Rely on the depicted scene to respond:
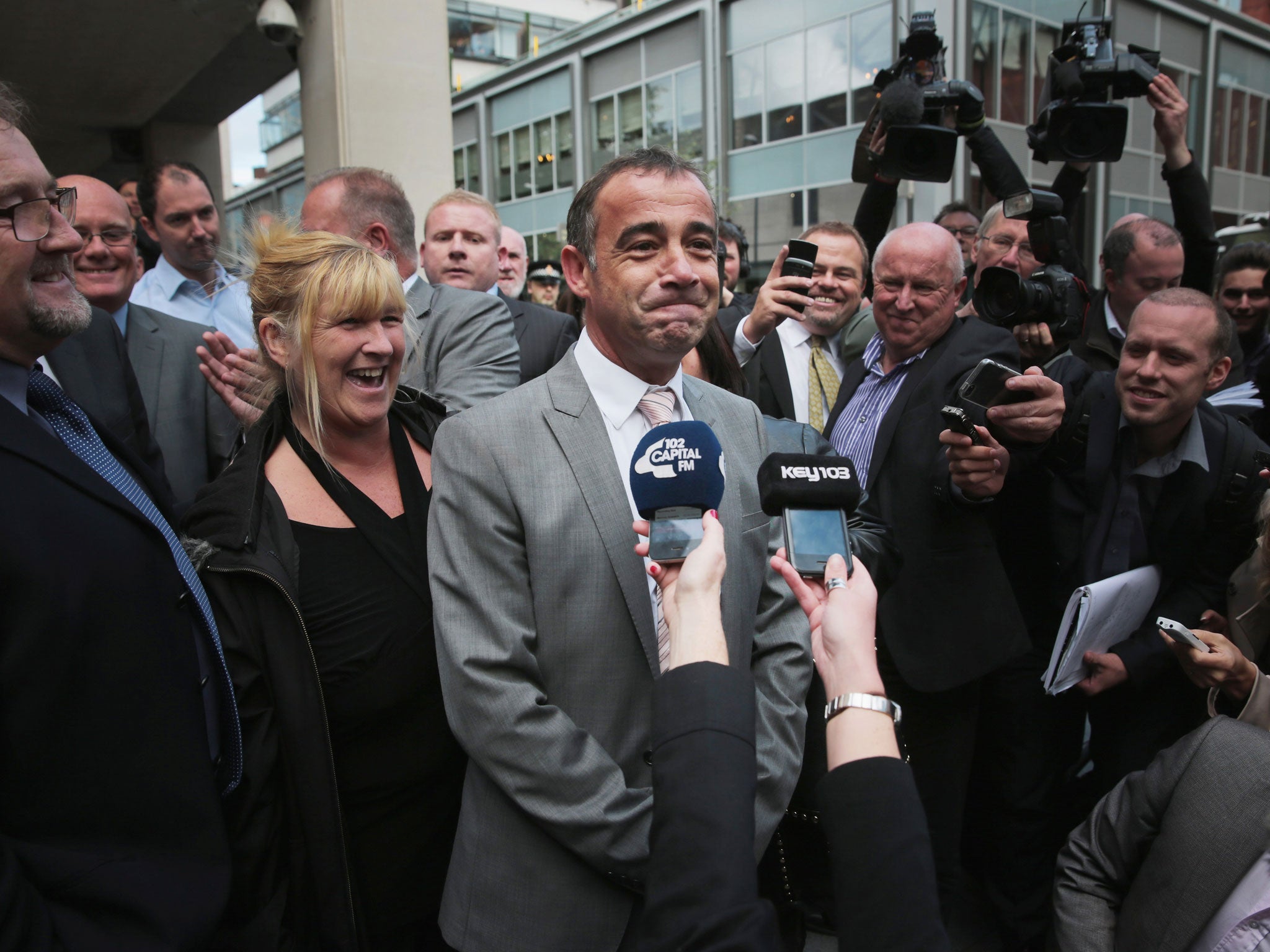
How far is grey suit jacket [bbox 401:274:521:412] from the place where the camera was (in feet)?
8.55

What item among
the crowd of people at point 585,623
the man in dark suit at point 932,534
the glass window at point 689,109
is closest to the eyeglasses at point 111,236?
the crowd of people at point 585,623

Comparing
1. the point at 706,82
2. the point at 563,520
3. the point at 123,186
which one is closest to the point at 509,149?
the point at 706,82

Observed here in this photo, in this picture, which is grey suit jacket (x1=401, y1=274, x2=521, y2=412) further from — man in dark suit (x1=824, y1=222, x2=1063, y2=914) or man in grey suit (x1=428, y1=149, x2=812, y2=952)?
man in dark suit (x1=824, y1=222, x2=1063, y2=914)

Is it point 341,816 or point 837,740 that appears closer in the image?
point 837,740

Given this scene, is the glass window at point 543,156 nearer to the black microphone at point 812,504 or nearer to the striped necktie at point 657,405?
the striped necktie at point 657,405

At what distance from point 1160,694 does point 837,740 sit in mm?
2038

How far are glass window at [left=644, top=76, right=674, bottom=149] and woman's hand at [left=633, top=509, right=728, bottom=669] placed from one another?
74.4 ft

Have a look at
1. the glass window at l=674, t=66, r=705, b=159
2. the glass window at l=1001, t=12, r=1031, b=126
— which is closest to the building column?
the glass window at l=1001, t=12, r=1031, b=126

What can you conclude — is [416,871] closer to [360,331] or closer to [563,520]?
[563,520]

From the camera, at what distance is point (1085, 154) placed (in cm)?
332

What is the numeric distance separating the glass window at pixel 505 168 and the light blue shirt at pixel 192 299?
1009 inches

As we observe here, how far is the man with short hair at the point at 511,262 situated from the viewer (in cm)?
605

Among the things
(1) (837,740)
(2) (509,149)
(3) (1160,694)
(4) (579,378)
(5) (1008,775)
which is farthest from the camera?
(2) (509,149)

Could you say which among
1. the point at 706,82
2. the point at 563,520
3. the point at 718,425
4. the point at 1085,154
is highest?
the point at 706,82
